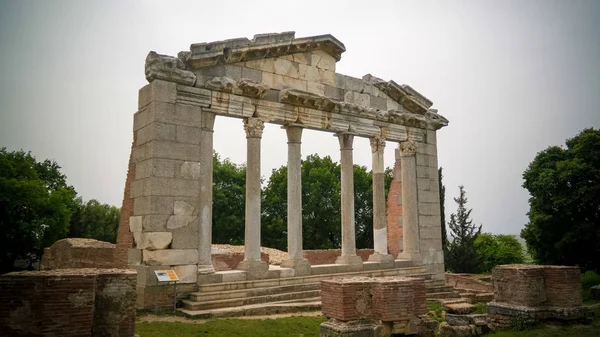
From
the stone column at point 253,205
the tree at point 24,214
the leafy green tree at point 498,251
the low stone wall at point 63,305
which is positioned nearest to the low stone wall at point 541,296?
the stone column at point 253,205

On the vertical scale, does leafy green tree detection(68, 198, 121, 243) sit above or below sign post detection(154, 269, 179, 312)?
above

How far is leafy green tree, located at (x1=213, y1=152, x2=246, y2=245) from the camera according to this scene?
42.0 metres

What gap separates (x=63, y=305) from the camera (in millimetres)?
6336

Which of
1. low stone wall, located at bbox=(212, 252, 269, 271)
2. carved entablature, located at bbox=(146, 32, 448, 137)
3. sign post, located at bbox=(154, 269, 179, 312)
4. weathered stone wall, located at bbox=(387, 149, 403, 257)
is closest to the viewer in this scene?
sign post, located at bbox=(154, 269, 179, 312)

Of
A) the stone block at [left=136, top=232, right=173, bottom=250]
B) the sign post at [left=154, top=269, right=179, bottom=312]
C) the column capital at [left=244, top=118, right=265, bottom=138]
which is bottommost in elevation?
the sign post at [left=154, top=269, right=179, bottom=312]

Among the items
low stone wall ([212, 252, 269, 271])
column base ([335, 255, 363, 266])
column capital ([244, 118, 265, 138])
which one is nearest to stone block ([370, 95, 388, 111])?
column capital ([244, 118, 265, 138])

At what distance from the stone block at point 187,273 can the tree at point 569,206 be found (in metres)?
19.1

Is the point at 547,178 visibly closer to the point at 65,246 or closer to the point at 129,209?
the point at 129,209

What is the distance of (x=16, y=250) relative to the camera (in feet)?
107

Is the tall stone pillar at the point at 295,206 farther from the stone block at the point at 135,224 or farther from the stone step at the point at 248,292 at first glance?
the stone block at the point at 135,224

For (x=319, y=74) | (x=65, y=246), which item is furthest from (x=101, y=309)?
(x=319, y=74)

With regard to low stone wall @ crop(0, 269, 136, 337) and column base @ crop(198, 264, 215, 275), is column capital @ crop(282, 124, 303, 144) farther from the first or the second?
low stone wall @ crop(0, 269, 136, 337)

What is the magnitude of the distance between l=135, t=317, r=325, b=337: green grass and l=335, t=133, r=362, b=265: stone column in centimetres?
608

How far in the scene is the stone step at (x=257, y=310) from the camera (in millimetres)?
12586
